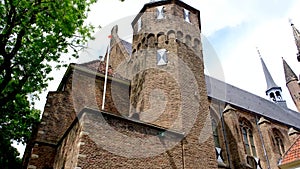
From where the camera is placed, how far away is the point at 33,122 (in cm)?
1430

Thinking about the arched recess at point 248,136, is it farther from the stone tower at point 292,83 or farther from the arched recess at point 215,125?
the stone tower at point 292,83

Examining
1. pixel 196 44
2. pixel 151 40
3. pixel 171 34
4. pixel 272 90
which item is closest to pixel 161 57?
pixel 151 40

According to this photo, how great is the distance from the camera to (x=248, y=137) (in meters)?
18.4

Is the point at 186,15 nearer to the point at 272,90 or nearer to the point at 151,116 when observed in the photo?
the point at 151,116

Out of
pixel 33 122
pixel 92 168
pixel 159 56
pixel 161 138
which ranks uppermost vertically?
pixel 159 56

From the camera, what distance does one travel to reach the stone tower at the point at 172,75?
1065 centimetres

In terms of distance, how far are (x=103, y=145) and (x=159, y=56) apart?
597cm

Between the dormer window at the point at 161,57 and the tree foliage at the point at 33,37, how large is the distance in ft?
10.9

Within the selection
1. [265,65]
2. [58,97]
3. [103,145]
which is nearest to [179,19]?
[58,97]

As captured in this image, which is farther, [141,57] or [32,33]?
[141,57]

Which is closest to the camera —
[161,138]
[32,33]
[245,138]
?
[161,138]

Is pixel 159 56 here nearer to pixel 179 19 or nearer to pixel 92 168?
pixel 179 19

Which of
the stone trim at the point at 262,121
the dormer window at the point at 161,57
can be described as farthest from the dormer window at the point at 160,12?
the stone trim at the point at 262,121

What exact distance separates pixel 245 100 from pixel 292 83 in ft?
65.1
